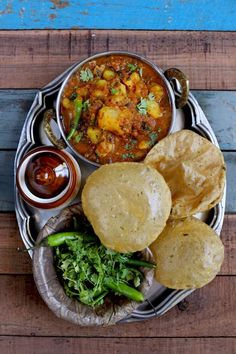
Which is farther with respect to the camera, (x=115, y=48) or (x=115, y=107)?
(x=115, y=48)

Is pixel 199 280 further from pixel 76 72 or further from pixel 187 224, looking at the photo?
pixel 76 72

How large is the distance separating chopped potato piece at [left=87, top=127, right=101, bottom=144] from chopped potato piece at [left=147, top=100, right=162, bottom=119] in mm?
190

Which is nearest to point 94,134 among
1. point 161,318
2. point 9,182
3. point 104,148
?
point 104,148

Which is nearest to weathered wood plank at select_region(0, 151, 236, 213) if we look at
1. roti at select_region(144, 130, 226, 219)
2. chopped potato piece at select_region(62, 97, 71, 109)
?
roti at select_region(144, 130, 226, 219)

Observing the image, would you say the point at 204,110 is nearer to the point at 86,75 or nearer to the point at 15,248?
the point at 86,75

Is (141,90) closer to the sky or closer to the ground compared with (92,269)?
closer to the sky

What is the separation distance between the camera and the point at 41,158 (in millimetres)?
1933

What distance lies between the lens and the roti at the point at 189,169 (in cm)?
194

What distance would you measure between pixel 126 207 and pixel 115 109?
33 centimetres

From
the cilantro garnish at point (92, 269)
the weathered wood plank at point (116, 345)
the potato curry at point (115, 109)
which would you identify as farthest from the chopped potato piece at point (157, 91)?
the weathered wood plank at point (116, 345)

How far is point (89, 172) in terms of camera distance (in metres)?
A: 2.06

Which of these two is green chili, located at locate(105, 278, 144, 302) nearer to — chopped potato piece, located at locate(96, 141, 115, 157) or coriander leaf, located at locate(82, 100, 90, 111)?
chopped potato piece, located at locate(96, 141, 115, 157)

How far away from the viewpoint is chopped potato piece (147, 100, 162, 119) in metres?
1.97
